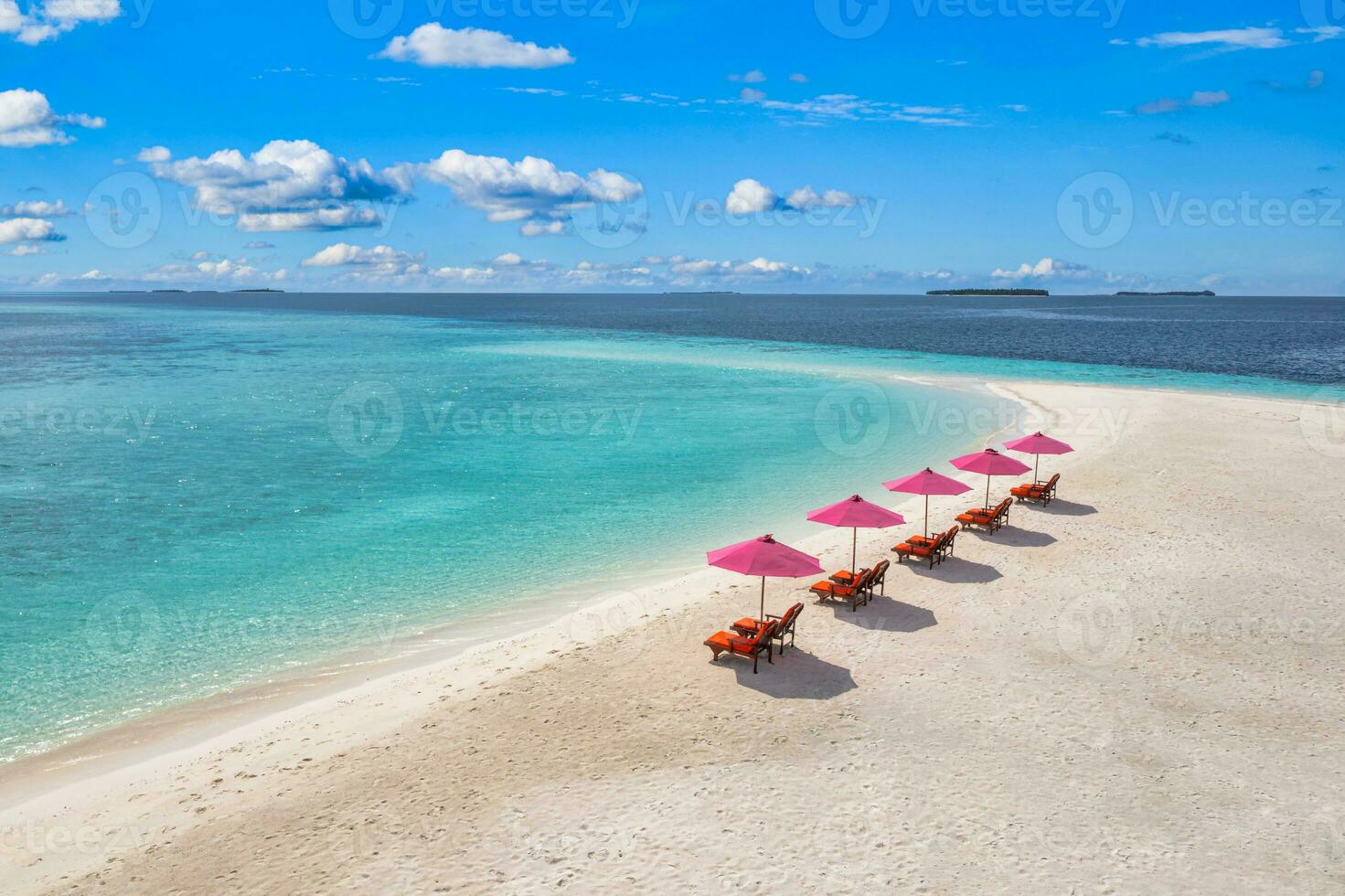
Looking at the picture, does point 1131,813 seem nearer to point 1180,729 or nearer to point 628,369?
point 1180,729

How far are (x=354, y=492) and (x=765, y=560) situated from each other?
19004mm

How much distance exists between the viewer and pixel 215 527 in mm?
23562

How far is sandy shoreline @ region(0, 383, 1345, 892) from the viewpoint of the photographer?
30.3 feet

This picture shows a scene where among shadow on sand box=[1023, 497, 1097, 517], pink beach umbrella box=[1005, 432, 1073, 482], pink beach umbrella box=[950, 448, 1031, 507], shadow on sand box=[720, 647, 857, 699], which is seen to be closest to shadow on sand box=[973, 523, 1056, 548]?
pink beach umbrella box=[950, 448, 1031, 507]

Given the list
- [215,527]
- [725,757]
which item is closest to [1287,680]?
[725,757]

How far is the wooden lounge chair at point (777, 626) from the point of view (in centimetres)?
1441

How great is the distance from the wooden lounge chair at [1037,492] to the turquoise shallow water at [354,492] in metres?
5.31

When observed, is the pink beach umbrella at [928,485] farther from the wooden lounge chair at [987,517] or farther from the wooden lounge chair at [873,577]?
the wooden lounge chair at [987,517]

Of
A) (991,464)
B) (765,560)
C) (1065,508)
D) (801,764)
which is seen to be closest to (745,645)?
(765,560)

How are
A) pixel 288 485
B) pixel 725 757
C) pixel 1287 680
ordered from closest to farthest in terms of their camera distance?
1. pixel 725 757
2. pixel 1287 680
3. pixel 288 485

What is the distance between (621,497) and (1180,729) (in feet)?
57.8

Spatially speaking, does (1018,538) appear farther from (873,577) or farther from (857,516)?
(857,516)

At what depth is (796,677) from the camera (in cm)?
1373

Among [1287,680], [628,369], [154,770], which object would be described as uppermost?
[628,369]
